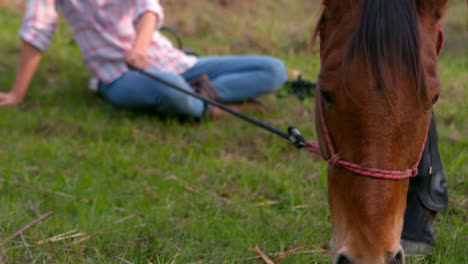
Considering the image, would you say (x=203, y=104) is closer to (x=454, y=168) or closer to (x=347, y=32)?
(x=454, y=168)

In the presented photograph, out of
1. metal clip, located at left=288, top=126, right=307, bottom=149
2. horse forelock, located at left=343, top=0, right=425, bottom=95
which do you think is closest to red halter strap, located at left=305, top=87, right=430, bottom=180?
horse forelock, located at left=343, top=0, right=425, bottom=95

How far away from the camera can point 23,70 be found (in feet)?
13.4

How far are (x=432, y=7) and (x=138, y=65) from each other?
2.44 meters

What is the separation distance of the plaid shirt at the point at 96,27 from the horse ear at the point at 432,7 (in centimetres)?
269

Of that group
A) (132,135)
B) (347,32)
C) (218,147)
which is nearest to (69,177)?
(132,135)

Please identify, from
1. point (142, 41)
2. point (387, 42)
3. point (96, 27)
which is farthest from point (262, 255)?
point (96, 27)

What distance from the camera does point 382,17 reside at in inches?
59.0

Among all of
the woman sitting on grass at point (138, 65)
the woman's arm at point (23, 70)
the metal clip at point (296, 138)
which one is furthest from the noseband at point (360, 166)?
the woman's arm at point (23, 70)

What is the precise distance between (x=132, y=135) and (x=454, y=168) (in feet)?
7.30

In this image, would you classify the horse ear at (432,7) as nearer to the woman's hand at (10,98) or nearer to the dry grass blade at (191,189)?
the dry grass blade at (191,189)

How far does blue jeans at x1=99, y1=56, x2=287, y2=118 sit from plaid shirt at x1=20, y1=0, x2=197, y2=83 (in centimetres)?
18

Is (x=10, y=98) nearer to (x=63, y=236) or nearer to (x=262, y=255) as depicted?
(x=63, y=236)

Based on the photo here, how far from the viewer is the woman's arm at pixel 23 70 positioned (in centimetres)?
404

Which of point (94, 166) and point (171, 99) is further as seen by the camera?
point (171, 99)
